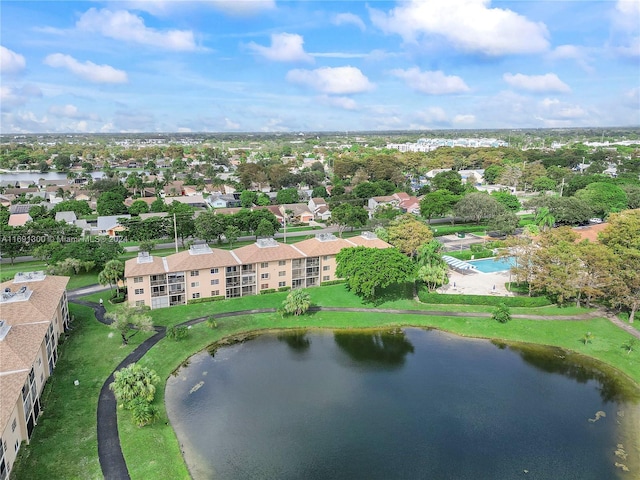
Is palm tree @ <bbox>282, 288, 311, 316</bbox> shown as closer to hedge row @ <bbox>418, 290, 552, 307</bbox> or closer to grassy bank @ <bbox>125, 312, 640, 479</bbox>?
grassy bank @ <bbox>125, 312, 640, 479</bbox>

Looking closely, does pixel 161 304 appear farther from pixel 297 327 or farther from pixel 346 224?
pixel 346 224

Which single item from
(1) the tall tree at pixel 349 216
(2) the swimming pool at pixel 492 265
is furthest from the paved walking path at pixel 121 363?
(1) the tall tree at pixel 349 216

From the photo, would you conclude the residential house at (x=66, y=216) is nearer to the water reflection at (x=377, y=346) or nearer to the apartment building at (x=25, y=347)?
the apartment building at (x=25, y=347)

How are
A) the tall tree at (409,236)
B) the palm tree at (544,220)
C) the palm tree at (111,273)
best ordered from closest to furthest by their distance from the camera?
the palm tree at (111,273) < the tall tree at (409,236) < the palm tree at (544,220)

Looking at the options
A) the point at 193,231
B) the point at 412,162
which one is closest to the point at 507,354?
the point at 193,231

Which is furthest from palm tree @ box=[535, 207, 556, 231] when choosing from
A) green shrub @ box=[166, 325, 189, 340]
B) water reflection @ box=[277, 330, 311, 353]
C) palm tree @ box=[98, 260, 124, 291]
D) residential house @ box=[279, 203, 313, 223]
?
palm tree @ box=[98, 260, 124, 291]
